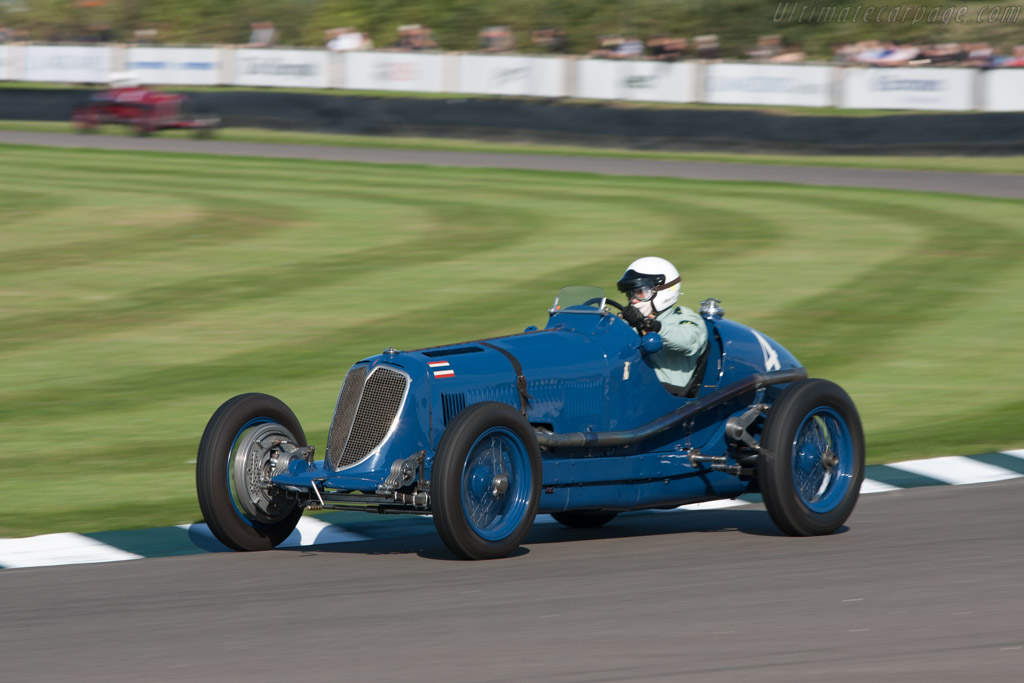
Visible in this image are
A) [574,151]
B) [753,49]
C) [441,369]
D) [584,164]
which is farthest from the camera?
[753,49]

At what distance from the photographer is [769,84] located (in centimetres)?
3122

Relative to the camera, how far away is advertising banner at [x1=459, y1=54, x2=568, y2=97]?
34.2 meters

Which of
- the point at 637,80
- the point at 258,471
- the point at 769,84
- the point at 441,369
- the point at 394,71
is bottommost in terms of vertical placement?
the point at 258,471

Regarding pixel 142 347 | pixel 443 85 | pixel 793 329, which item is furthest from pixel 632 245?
pixel 443 85

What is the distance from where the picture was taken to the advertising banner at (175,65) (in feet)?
131

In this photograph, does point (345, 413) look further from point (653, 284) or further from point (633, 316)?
point (653, 284)

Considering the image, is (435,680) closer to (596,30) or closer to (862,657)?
(862,657)

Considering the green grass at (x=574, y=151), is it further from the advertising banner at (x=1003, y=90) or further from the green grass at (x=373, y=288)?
the green grass at (x=373, y=288)

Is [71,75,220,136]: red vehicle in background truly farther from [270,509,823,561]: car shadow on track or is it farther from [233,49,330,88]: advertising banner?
[270,509,823,561]: car shadow on track

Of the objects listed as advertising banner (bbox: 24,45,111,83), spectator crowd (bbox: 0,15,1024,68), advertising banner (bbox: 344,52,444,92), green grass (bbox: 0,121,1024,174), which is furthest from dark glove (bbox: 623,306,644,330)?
advertising banner (bbox: 24,45,111,83)

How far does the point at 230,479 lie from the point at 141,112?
30201mm

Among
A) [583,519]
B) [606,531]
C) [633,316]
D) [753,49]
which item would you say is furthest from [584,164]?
[633,316]

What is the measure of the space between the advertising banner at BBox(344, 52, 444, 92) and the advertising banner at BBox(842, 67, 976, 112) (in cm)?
1007

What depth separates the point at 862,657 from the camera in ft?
16.9
